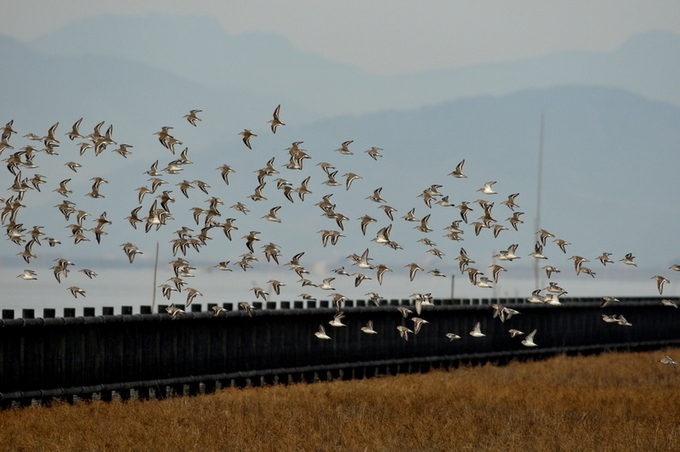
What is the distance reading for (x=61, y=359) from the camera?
64.2 feet

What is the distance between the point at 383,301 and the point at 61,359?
9638mm

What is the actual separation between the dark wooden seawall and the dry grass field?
0.81 m

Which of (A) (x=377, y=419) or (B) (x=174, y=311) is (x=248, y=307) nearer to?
(B) (x=174, y=311)

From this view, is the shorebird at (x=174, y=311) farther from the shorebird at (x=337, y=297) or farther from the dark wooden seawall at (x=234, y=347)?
the shorebird at (x=337, y=297)

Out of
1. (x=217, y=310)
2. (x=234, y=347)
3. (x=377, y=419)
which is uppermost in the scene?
(x=217, y=310)

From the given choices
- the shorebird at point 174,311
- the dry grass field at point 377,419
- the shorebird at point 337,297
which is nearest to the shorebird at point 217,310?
the shorebird at point 174,311

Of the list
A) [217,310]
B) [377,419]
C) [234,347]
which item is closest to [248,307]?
[217,310]

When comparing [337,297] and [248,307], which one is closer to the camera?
[337,297]

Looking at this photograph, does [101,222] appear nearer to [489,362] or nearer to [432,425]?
[432,425]

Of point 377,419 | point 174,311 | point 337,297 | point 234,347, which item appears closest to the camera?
point 377,419

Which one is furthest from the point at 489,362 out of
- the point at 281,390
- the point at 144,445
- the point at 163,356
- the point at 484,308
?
the point at 144,445

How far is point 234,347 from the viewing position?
2278cm

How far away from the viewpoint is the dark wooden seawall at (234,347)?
19.3 m

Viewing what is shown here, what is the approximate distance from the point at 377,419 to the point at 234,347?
556cm
